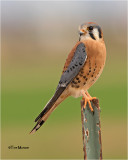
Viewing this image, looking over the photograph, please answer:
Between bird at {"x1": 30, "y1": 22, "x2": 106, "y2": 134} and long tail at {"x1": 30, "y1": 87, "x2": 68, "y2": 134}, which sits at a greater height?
bird at {"x1": 30, "y1": 22, "x2": 106, "y2": 134}

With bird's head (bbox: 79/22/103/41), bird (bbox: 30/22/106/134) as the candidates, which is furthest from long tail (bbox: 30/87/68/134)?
bird's head (bbox: 79/22/103/41)

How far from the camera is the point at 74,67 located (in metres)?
A: 2.49

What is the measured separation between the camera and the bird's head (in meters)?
2.47

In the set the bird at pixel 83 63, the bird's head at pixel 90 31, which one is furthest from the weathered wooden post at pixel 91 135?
the bird's head at pixel 90 31

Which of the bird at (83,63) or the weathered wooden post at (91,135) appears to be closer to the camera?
the weathered wooden post at (91,135)

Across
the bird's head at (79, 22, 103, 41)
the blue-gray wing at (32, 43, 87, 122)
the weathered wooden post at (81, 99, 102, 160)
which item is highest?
the bird's head at (79, 22, 103, 41)

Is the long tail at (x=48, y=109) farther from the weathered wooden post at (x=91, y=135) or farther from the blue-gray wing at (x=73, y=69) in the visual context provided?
the weathered wooden post at (x=91, y=135)

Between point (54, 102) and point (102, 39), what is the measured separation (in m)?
0.86

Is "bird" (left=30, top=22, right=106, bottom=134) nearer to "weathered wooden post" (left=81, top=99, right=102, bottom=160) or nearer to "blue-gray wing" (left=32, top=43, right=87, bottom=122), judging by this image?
"blue-gray wing" (left=32, top=43, right=87, bottom=122)

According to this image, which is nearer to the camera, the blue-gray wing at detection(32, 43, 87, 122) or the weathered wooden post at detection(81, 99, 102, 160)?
the weathered wooden post at detection(81, 99, 102, 160)

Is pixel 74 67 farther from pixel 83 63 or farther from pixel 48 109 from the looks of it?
pixel 48 109

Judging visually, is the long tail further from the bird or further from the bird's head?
the bird's head

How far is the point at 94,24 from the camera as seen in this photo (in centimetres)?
247

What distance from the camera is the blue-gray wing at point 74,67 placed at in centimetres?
249
